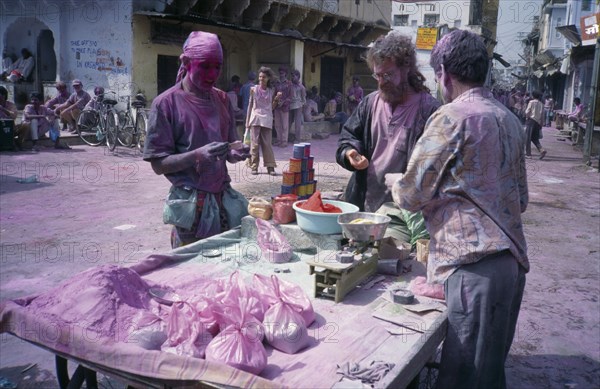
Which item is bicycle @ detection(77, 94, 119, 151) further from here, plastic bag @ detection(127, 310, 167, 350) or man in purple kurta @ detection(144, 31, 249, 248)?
plastic bag @ detection(127, 310, 167, 350)

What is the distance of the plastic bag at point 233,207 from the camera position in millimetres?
3244

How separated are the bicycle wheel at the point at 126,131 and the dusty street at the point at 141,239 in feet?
3.60

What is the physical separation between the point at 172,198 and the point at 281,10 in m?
15.7

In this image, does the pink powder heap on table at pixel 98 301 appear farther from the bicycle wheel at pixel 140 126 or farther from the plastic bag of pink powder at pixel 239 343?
the bicycle wheel at pixel 140 126

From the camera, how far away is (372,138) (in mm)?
3398

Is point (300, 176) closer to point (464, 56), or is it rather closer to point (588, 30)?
point (464, 56)

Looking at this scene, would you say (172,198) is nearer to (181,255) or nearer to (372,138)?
(181,255)

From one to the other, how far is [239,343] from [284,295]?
0.44 metres

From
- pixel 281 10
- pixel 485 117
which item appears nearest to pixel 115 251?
pixel 485 117

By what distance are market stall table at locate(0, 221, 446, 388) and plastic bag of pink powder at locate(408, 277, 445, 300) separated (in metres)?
0.10

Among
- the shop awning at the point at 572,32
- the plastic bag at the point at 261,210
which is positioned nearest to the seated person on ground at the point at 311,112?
the shop awning at the point at 572,32

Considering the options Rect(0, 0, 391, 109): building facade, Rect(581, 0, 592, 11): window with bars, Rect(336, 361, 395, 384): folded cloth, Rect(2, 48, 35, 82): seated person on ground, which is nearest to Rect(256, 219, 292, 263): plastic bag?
Rect(336, 361, 395, 384): folded cloth

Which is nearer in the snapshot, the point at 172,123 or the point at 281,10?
the point at 172,123

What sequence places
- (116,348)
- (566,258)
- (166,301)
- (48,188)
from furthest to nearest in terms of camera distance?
(48,188)
(566,258)
(166,301)
(116,348)
